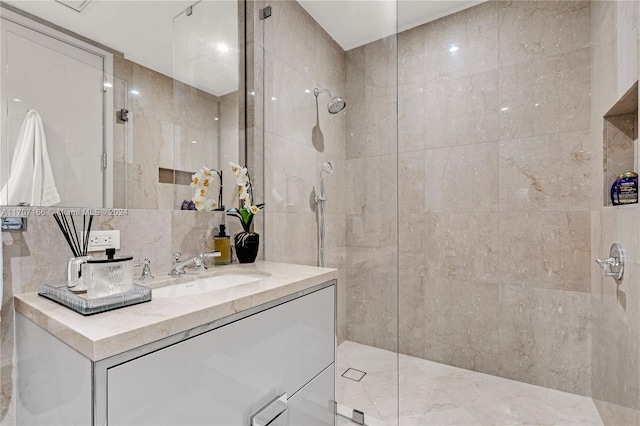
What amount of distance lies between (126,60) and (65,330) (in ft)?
3.21

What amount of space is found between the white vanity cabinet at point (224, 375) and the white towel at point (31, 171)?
0.35 meters

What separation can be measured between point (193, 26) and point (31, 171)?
954 millimetres

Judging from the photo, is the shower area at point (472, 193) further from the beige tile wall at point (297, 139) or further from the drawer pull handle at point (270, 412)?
the drawer pull handle at point (270, 412)

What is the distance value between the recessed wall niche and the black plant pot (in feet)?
5.67

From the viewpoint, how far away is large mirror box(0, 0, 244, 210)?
0.90 m

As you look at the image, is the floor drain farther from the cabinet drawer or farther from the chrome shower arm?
the chrome shower arm

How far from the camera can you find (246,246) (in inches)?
58.0

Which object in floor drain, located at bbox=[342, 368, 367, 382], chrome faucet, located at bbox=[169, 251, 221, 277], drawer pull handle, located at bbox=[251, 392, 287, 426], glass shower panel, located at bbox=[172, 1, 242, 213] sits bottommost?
floor drain, located at bbox=[342, 368, 367, 382]

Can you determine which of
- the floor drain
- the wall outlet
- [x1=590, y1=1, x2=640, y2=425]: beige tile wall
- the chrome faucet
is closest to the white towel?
the wall outlet

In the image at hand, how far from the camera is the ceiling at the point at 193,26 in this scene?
1.06 m

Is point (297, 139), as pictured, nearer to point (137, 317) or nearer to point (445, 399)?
point (137, 317)

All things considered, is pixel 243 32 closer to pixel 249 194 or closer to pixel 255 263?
pixel 249 194

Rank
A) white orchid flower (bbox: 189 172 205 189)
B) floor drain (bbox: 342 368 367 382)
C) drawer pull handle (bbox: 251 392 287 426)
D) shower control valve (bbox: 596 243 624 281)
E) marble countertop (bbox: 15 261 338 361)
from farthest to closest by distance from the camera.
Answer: floor drain (bbox: 342 368 367 382) → white orchid flower (bbox: 189 172 205 189) → shower control valve (bbox: 596 243 624 281) → drawer pull handle (bbox: 251 392 287 426) → marble countertop (bbox: 15 261 338 361)

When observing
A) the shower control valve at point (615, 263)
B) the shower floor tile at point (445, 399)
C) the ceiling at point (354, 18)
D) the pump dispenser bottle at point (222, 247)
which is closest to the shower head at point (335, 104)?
the ceiling at point (354, 18)
